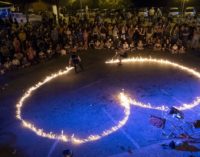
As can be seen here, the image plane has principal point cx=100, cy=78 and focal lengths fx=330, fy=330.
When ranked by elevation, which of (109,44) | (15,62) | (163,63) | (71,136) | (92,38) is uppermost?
(92,38)

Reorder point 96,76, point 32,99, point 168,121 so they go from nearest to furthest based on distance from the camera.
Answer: point 168,121 < point 32,99 < point 96,76

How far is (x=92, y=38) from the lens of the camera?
19.4 m

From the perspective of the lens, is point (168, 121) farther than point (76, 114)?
No

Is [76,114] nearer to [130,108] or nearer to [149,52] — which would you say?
[130,108]

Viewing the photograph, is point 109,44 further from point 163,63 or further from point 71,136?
point 71,136

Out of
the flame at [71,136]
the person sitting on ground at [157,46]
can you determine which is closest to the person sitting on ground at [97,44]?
the person sitting on ground at [157,46]

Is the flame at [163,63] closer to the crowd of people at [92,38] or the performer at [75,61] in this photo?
the crowd of people at [92,38]

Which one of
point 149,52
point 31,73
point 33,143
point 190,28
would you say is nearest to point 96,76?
point 31,73

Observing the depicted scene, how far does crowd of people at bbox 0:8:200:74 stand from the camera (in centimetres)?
1741

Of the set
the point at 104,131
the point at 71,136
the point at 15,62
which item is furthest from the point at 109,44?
the point at 71,136

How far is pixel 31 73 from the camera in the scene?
51.0 ft

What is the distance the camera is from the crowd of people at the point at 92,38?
1741 cm

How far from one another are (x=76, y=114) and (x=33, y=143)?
6.81 feet

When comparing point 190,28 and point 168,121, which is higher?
point 190,28
